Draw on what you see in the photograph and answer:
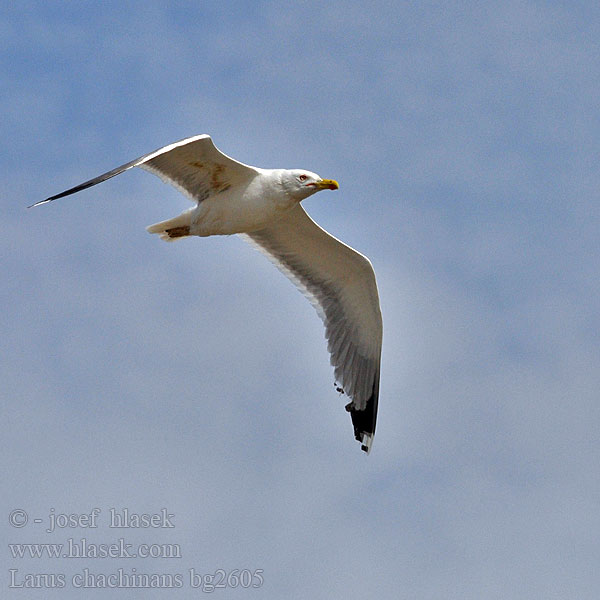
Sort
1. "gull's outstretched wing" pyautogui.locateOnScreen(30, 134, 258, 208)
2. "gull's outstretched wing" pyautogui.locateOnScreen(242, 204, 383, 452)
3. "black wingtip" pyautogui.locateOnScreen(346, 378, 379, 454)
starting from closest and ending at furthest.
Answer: "gull's outstretched wing" pyautogui.locateOnScreen(30, 134, 258, 208) < "gull's outstretched wing" pyautogui.locateOnScreen(242, 204, 383, 452) < "black wingtip" pyautogui.locateOnScreen(346, 378, 379, 454)

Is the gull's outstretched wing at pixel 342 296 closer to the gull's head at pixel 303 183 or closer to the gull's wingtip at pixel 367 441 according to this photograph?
the gull's wingtip at pixel 367 441

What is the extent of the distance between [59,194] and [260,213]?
2411mm

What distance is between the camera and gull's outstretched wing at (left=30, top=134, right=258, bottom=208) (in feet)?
37.9

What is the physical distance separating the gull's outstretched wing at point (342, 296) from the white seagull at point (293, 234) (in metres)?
0.01

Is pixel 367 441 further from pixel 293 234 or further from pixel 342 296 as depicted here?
pixel 293 234

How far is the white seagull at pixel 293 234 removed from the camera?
1170 centimetres

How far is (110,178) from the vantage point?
34.8 feet

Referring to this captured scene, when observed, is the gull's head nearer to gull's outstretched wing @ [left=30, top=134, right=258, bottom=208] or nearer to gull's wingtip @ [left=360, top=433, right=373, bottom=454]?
gull's outstretched wing @ [left=30, top=134, right=258, bottom=208]

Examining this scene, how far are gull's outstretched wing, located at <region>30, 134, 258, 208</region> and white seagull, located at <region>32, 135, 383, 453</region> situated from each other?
11 mm

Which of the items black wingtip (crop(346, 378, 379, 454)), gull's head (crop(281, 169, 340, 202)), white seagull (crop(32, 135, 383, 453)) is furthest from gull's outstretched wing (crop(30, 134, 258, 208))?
black wingtip (crop(346, 378, 379, 454))

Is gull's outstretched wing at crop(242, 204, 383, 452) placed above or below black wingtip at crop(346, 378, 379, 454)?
above

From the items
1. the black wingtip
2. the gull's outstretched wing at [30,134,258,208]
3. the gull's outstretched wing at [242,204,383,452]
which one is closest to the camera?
the gull's outstretched wing at [30,134,258,208]

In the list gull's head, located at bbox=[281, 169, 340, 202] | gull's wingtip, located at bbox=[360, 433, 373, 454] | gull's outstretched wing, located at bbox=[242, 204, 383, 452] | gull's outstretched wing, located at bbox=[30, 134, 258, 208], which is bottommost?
gull's wingtip, located at bbox=[360, 433, 373, 454]

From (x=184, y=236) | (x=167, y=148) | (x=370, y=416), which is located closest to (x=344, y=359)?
(x=370, y=416)
